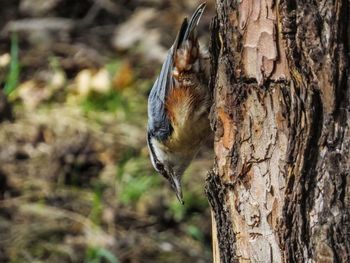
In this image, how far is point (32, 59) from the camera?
6902 millimetres

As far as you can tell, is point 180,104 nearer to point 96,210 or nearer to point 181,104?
point 181,104

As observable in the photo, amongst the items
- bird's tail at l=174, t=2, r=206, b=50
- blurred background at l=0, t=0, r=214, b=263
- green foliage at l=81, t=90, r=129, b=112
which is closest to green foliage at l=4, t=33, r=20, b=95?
blurred background at l=0, t=0, r=214, b=263

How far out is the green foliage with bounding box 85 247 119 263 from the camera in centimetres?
489

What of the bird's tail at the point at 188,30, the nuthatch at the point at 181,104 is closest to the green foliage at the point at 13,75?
the nuthatch at the point at 181,104

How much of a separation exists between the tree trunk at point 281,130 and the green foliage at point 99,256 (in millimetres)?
1923

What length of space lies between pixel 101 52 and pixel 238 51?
167 inches

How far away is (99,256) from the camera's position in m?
4.93

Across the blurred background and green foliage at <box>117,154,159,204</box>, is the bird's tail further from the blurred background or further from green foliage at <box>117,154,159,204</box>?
green foliage at <box>117,154,159,204</box>

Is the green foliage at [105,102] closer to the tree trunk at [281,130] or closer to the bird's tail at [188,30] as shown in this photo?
the bird's tail at [188,30]

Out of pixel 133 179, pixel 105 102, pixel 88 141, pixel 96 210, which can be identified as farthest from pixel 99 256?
pixel 105 102

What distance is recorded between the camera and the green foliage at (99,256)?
16.0 feet

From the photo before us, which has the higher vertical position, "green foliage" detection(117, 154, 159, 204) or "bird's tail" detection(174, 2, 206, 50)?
"bird's tail" detection(174, 2, 206, 50)

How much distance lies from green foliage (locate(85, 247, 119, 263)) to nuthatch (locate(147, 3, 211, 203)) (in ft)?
2.76

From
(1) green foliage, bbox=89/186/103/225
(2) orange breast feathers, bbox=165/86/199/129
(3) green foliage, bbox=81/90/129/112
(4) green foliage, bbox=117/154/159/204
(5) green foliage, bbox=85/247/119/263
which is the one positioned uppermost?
(2) orange breast feathers, bbox=165/86/199/129
